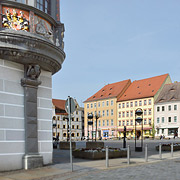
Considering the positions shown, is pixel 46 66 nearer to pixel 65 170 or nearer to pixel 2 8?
pixel 2 8

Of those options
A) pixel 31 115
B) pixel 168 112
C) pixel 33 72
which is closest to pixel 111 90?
pixel 168 112

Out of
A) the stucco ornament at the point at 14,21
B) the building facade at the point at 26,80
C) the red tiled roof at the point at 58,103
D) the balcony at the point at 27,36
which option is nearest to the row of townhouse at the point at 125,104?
the red tiled roof at the point at 58,103

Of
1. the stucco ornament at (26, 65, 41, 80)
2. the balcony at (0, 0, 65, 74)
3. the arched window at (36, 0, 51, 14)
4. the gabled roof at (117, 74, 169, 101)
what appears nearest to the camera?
the balcony at (0, 0, 65, 74)

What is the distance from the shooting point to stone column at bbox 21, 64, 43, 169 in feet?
36.5

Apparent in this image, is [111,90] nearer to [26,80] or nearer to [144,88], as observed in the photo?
[144,88]

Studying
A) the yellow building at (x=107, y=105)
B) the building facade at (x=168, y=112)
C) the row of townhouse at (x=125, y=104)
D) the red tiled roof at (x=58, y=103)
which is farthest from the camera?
the red tiled roof at (x=58, y=103)

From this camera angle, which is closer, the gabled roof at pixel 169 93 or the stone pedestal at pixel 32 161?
the stone pedestal at pixel 32 161

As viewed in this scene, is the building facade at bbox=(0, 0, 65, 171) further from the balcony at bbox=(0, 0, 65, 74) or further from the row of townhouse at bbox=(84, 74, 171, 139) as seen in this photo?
the row of townhouse at bbox=(84, 74, 171, 139)

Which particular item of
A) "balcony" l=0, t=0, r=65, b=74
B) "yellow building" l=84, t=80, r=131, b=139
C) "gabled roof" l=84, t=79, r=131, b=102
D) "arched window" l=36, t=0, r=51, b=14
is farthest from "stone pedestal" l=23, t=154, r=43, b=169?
"gabled roof" l=84, t=79, r=131, b=102

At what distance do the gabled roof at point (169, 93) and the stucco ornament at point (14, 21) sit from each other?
6579 cm

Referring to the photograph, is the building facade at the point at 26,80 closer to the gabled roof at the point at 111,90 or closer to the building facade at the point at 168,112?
the building facade at the point at 168,112

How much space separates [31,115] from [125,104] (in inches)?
2923

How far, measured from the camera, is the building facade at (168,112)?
71.9 metres

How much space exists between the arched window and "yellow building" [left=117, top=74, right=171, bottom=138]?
66.8m
